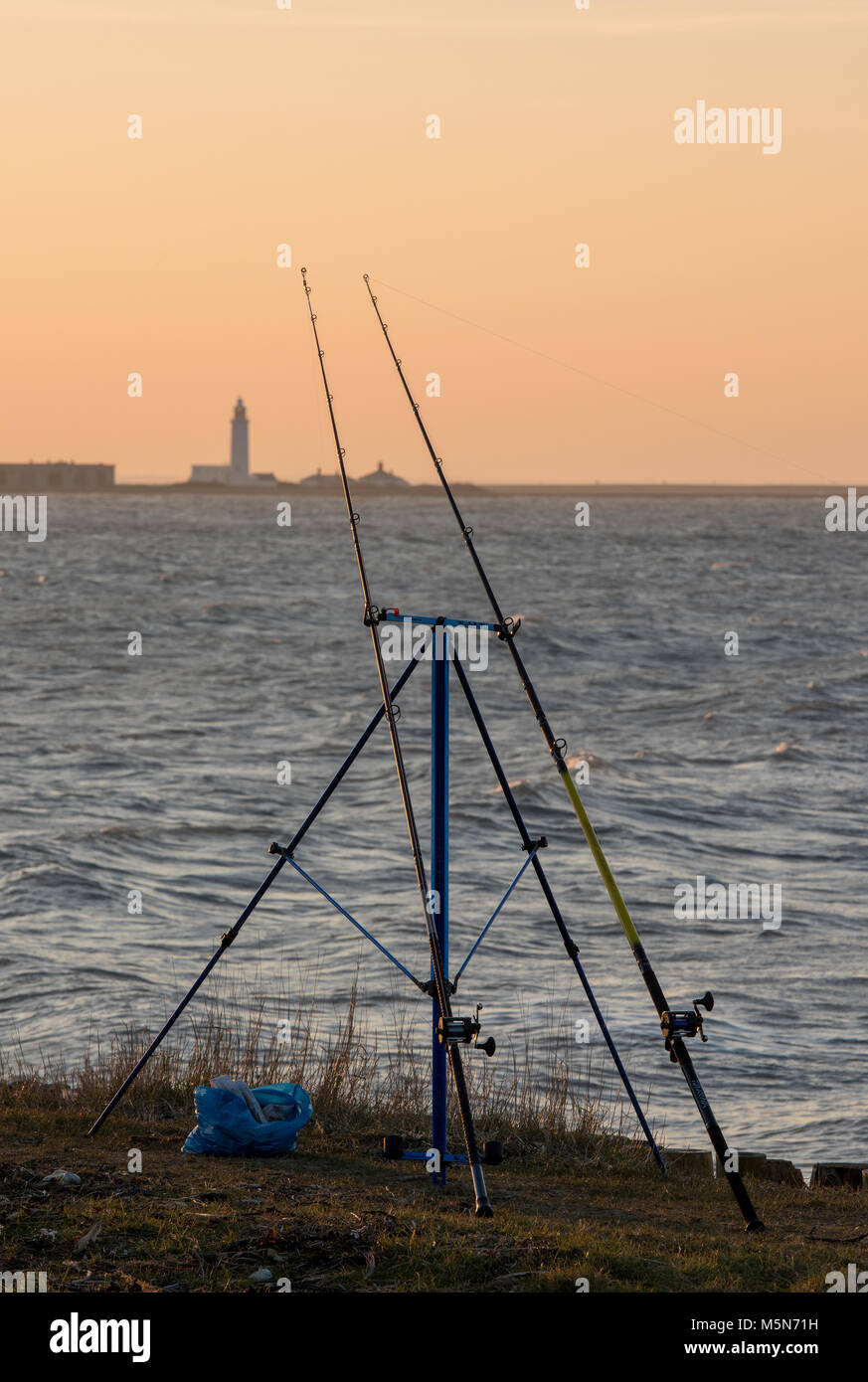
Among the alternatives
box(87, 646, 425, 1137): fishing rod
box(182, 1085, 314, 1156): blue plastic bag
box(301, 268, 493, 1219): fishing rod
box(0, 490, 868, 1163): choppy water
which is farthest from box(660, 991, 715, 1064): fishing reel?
box(0, 490, 868, 1163): choppy water

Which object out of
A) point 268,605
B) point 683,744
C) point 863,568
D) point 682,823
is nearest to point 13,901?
point 682,823

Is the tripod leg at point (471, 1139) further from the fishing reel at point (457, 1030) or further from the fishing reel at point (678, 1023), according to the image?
the fishing reel at point (678, 1023)

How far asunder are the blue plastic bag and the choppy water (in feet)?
15.1

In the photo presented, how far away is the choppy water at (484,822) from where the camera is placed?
15234mm

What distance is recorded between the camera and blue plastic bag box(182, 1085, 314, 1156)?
837 cm

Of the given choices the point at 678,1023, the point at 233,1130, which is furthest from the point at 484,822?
the point at 678,1023

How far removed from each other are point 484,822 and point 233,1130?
18.6 meters

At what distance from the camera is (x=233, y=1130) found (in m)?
8.37

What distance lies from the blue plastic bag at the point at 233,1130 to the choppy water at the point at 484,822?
15.1 ft

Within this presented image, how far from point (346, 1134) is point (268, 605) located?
208ft

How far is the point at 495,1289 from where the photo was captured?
5918mm

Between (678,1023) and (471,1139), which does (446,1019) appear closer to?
(471,1139)

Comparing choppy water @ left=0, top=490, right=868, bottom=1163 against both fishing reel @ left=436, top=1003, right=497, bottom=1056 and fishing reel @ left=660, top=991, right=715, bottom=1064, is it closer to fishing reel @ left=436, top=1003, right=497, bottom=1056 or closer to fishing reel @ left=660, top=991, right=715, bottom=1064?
fishing reel @ left=660, top=991, right=715, bottom=1064
